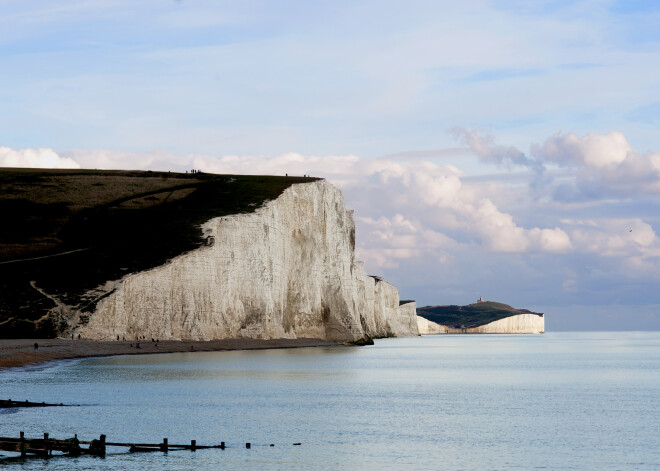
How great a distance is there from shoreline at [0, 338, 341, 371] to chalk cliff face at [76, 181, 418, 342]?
4.92ft

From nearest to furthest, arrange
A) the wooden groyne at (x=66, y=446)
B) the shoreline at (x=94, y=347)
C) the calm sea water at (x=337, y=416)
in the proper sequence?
the wooden groyne at (x=66, y=446)
the calm sea water at (x=337, y=416)
the shoreline at (x=94, y=347)

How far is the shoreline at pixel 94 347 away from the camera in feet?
210

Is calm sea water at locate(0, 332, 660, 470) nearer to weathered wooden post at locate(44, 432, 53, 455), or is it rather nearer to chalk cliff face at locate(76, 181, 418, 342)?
weathered wooden post at locate(44, 432, 53, 455)

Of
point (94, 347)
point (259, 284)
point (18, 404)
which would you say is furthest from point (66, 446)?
point (259, 284)

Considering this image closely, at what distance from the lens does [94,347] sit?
243ft

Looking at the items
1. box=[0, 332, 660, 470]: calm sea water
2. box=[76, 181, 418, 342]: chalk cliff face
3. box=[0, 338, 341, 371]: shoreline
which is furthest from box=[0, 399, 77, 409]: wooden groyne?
box=[76, 181, 418, 342]: chalk cliff face

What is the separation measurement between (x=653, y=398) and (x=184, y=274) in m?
47.8

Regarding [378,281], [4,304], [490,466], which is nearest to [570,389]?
[490,466]

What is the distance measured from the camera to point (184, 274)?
281ft

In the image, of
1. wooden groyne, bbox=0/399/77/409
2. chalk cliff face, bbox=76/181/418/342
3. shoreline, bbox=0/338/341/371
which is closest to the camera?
wooden groyne, bbox=0/399/77/409

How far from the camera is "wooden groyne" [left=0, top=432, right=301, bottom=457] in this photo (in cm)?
2880

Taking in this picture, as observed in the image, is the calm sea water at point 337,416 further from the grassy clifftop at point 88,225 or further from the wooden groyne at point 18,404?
the grassy clifftop at point 88,225

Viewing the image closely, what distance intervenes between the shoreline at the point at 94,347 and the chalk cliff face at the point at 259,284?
1.50 m

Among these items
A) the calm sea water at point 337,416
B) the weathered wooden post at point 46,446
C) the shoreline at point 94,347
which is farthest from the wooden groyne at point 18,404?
the shoreline at point 94,347
